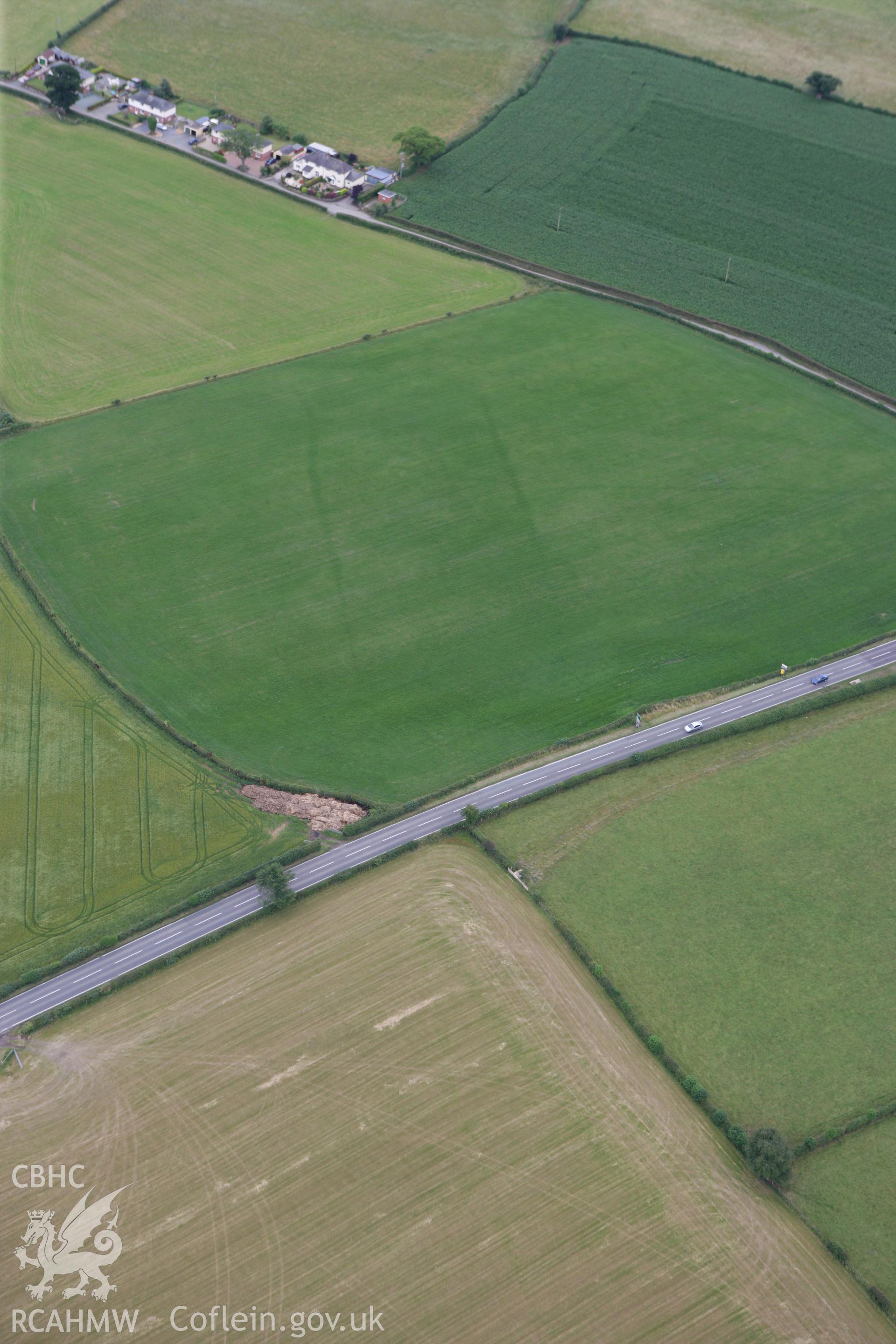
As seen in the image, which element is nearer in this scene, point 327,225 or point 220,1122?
point 220,1122

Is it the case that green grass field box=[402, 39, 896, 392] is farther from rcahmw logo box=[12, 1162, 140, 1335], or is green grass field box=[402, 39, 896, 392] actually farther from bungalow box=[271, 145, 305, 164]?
rcahmw logo box=[12, 1162, 140, 1335]

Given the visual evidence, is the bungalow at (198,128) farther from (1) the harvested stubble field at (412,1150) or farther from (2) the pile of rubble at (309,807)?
(1) the harvested stubble field at (412,1150)

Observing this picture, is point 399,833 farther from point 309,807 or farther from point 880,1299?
point 880,1299

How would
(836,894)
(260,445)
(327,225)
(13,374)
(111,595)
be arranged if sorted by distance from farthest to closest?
1. (327,225)
2. (13,374)
3. (260,445)
4. (111,595)
5. (836,894)

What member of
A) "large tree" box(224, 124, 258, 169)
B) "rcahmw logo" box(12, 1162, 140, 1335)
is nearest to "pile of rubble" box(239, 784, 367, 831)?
"rcahmw logo" box(12, 1162, 140, 1335)

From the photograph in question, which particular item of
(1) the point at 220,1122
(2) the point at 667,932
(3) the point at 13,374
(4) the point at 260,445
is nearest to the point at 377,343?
(4) the point at 260,445

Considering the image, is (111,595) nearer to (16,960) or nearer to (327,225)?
(16,960)
